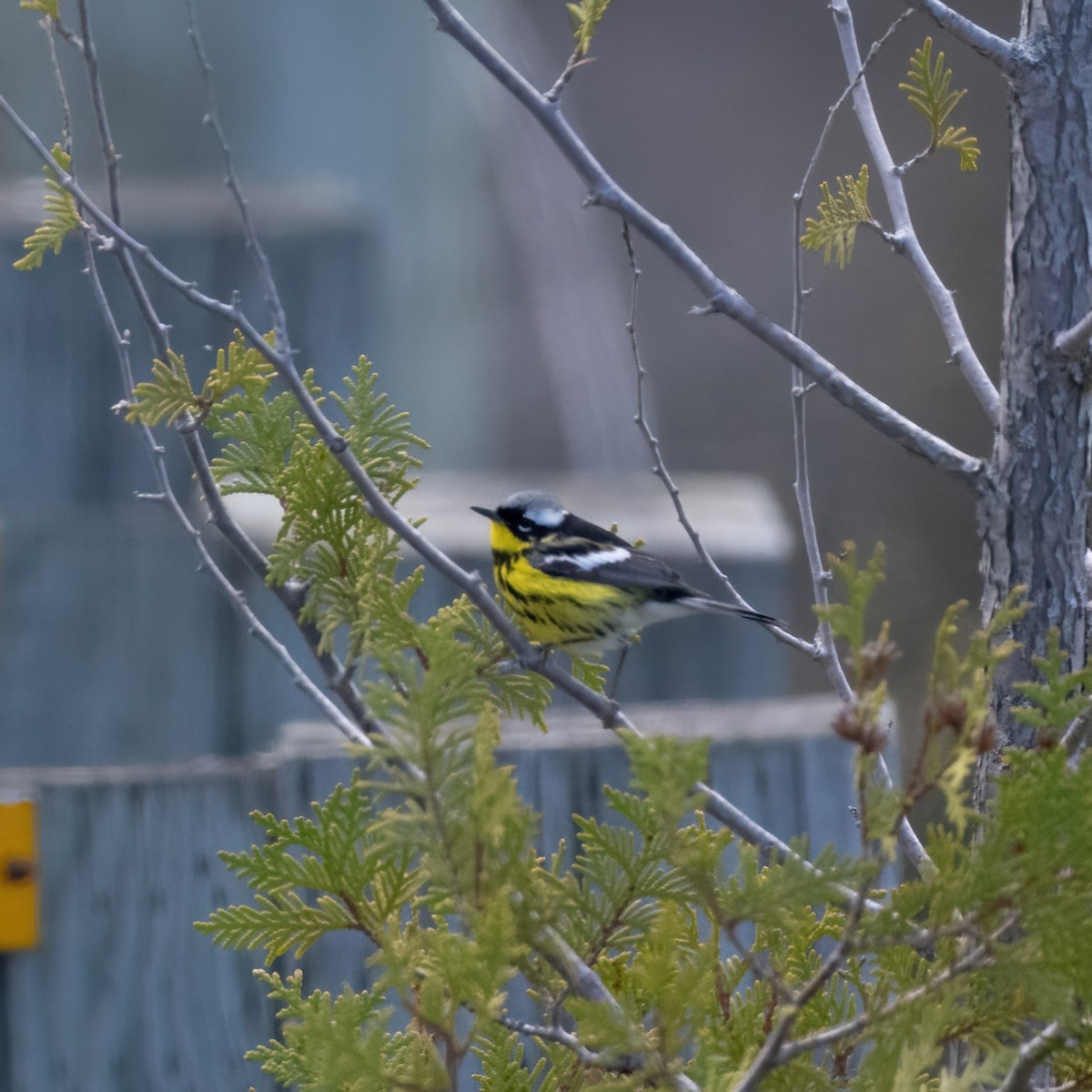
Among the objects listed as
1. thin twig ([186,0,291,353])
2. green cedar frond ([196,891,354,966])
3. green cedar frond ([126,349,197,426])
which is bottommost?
green cedar frond ([196,891,354,966])

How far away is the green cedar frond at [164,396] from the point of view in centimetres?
133

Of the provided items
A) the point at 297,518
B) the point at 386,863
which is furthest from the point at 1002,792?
A: the point at 297,518

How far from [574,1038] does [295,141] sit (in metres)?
6.60

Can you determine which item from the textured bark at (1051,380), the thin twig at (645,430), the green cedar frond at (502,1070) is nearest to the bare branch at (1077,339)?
the textured bark at (1051,380)

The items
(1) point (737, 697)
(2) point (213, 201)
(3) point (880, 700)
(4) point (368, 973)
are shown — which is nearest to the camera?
(3) point (880, 700)

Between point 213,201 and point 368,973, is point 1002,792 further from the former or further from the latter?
point 213,201

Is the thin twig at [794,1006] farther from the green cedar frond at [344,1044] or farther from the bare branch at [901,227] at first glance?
the bare branch at [901,227]

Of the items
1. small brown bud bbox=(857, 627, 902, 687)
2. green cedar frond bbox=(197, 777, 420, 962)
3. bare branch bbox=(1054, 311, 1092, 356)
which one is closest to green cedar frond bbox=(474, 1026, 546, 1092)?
green cedar frond bbox=(197, 777, 420, 962)

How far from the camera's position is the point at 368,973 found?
2.24 m

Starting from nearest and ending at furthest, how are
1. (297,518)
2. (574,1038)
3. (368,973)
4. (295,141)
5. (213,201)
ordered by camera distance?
(574,1038)
(297,518)
(368,973)
(213,201)
(295,141)

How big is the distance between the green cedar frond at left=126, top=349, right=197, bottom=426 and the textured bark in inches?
31.9

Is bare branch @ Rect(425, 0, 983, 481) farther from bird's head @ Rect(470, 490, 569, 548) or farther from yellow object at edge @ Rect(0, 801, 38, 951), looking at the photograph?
yellow object at edge @ Rect(0, 801, 38, 951)

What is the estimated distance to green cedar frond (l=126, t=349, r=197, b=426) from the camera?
4.35 feet

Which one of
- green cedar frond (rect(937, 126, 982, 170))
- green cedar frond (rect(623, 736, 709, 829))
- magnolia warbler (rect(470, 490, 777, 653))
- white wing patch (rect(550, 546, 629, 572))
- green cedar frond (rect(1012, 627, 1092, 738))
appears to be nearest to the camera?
green cedar frond (rect(623, 736, 709, 829))
